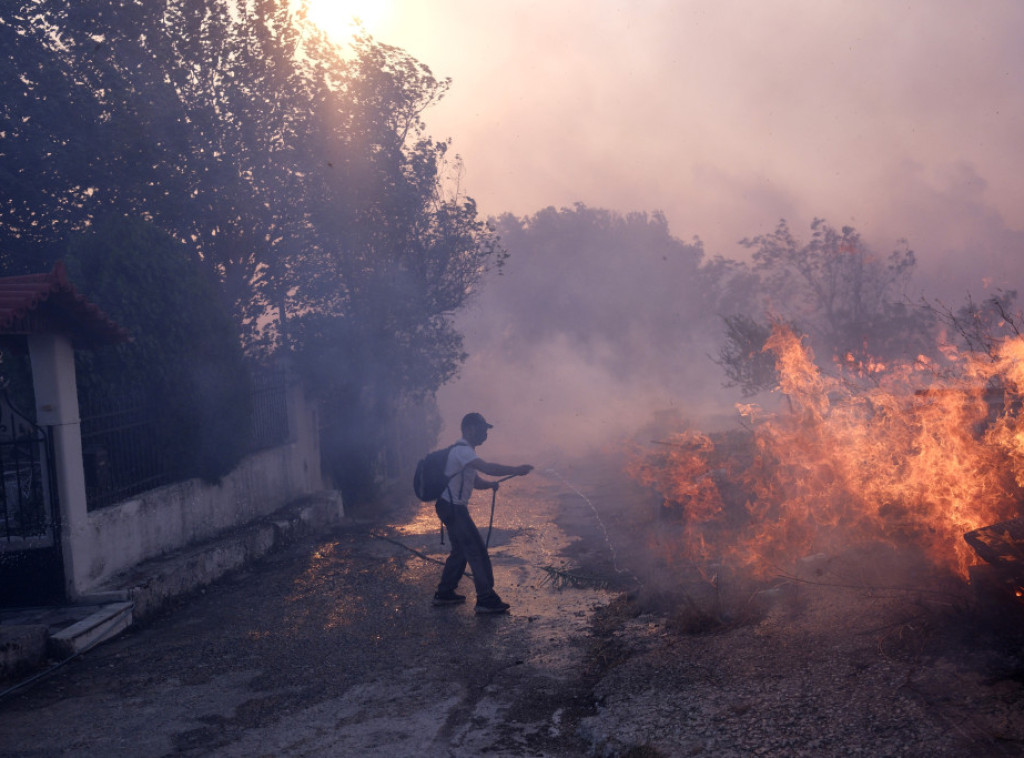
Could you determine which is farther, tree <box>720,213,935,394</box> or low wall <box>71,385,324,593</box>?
tree <box>720,213,935,394</box>

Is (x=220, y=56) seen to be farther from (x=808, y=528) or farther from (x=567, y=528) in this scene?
(x=808, y=528)

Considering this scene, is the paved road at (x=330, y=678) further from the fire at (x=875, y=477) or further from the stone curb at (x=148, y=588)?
the fire at (x=875, y=477)

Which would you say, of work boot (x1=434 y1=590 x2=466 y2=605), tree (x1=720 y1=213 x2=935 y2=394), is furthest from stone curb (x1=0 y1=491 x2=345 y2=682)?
tree (x1=720 y1=213 x2=935 y2=394)

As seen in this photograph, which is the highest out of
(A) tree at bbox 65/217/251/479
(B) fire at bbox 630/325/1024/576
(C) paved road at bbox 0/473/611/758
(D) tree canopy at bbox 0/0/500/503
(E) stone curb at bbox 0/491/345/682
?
(D) tree canopy at bbox 0/0/500/503

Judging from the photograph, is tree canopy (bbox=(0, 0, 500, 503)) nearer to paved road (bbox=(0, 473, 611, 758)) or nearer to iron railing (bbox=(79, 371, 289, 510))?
iron railing (bbox=(79, 371, 289, 510))

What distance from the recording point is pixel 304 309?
16219 mm

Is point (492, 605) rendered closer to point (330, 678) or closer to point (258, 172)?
point (330, 678)

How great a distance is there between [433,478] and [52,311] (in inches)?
158

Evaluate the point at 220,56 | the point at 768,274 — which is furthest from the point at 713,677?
the point at 768,274

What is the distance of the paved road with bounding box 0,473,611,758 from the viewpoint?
5020mm

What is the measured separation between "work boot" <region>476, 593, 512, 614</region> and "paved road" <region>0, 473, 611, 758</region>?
0.37 feet

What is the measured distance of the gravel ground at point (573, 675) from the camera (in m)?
4.35

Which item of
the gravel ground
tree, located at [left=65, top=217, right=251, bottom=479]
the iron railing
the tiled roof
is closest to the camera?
the gravel ground

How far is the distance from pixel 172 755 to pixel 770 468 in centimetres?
825
